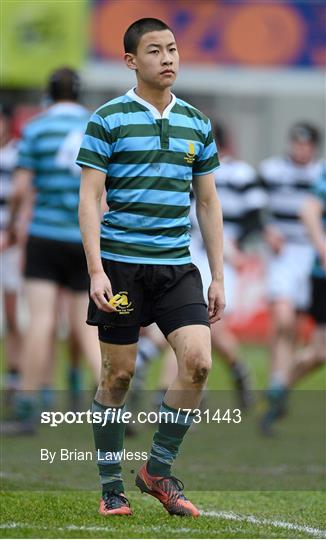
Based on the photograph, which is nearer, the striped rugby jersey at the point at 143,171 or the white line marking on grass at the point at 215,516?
the white line marking on grass at the point at 215,516

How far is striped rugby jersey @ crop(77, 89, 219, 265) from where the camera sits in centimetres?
630

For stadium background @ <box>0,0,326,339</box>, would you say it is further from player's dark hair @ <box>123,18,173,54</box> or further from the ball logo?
player's dark hair @ <box>123,18,173,54</box>

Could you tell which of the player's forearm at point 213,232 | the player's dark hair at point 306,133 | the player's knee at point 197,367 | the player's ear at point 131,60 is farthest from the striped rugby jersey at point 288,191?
the player's knee at point 197,367

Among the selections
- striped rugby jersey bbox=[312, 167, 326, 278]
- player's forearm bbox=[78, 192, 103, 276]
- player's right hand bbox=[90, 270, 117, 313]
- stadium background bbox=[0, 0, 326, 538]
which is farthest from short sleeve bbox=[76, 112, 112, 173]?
stadium background bbox=[0, 0, 326, 538]

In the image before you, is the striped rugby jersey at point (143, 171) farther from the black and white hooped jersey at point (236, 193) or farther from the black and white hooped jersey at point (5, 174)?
the black and white hooped jersey at point (5, 174)

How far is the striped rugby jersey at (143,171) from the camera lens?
6297mm

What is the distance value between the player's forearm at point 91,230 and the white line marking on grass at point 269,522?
1.32 m

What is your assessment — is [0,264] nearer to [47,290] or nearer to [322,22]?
[47,290]

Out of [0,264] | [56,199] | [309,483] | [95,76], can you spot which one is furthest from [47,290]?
[95,76]

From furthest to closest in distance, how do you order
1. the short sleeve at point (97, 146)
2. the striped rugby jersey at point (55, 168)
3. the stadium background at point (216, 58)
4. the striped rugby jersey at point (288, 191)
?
1. the stadium background at point (216, 58)
2. the striped rugby jersey at point (288, 191)
3. the striped rugby jersey at point (55, 168)
4. the short sleeve at point (97, 146)

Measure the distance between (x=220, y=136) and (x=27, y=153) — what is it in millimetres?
2384

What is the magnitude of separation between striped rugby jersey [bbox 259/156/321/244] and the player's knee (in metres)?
5.91

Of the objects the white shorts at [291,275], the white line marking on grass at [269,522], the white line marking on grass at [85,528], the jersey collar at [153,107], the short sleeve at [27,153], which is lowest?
the white shorts at [291,275]

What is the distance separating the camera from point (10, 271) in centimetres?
1184
